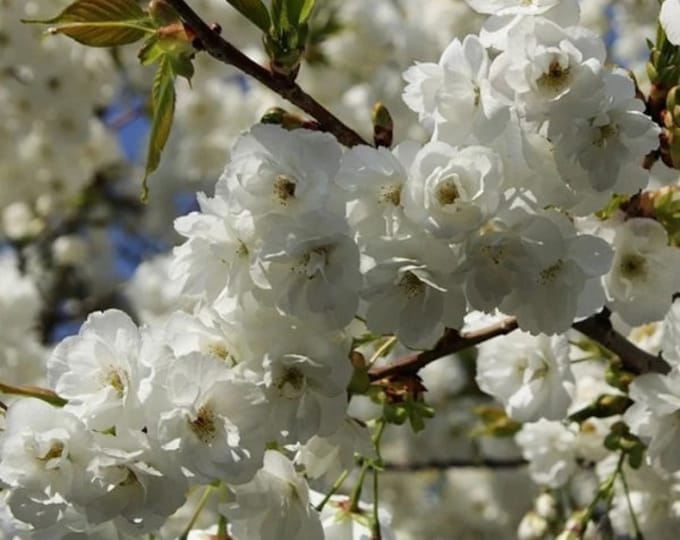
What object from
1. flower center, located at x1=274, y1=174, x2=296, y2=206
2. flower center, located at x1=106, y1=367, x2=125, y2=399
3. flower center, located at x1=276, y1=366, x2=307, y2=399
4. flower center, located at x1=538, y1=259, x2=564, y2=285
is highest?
flower center, located at x1=274, y1=174, x2=296, y2=206

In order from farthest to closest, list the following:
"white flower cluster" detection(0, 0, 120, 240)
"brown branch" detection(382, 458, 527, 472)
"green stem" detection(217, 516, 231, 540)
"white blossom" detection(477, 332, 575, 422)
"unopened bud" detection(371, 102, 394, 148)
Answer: "white flower cluster" detection(0, 0, 120, 240) → "brown branch" detection(382, 458, 527, 472) → "white blossom" detection(477, 332, 575, 422) → "green stem" detection(217, 516, 231, 540) → "unopened bud" detection(371, 102, 394, 148)

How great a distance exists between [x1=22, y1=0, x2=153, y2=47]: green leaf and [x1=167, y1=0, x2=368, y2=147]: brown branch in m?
0.06

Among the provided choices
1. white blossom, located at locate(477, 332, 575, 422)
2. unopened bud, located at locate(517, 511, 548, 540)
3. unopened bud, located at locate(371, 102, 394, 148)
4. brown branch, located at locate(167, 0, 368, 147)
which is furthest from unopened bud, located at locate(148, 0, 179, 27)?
unopened bud, located at locate(517, 511, 548, 540)

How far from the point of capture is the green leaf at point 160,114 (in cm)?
132

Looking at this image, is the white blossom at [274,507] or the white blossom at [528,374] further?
the white blossom at [528,374]

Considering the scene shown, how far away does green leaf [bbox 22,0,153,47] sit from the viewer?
4.25ft

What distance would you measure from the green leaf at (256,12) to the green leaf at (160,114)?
10cm

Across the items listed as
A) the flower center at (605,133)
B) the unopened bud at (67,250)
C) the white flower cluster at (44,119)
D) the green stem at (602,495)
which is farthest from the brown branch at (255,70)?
the unopened bud at (67,250)

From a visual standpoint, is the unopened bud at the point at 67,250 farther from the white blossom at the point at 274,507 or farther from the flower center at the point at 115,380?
the flower center at the point at 115,380

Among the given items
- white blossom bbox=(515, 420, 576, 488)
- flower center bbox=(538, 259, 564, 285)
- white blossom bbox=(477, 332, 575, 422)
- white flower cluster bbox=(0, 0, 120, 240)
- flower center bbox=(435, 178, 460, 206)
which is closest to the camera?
flower center bbox=(435, 178, 460, 206)

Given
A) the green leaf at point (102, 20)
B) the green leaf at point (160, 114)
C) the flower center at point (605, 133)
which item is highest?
the green leaf at point (102, 20)

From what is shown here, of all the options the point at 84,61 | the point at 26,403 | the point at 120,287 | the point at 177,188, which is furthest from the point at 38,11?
the point at 26,403

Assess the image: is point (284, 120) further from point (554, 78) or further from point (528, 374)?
point (528, 374)

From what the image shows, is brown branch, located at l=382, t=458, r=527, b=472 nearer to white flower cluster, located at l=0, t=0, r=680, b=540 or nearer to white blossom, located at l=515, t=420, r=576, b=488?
white blossom, located at l=515, t=420, r=576, b=488
